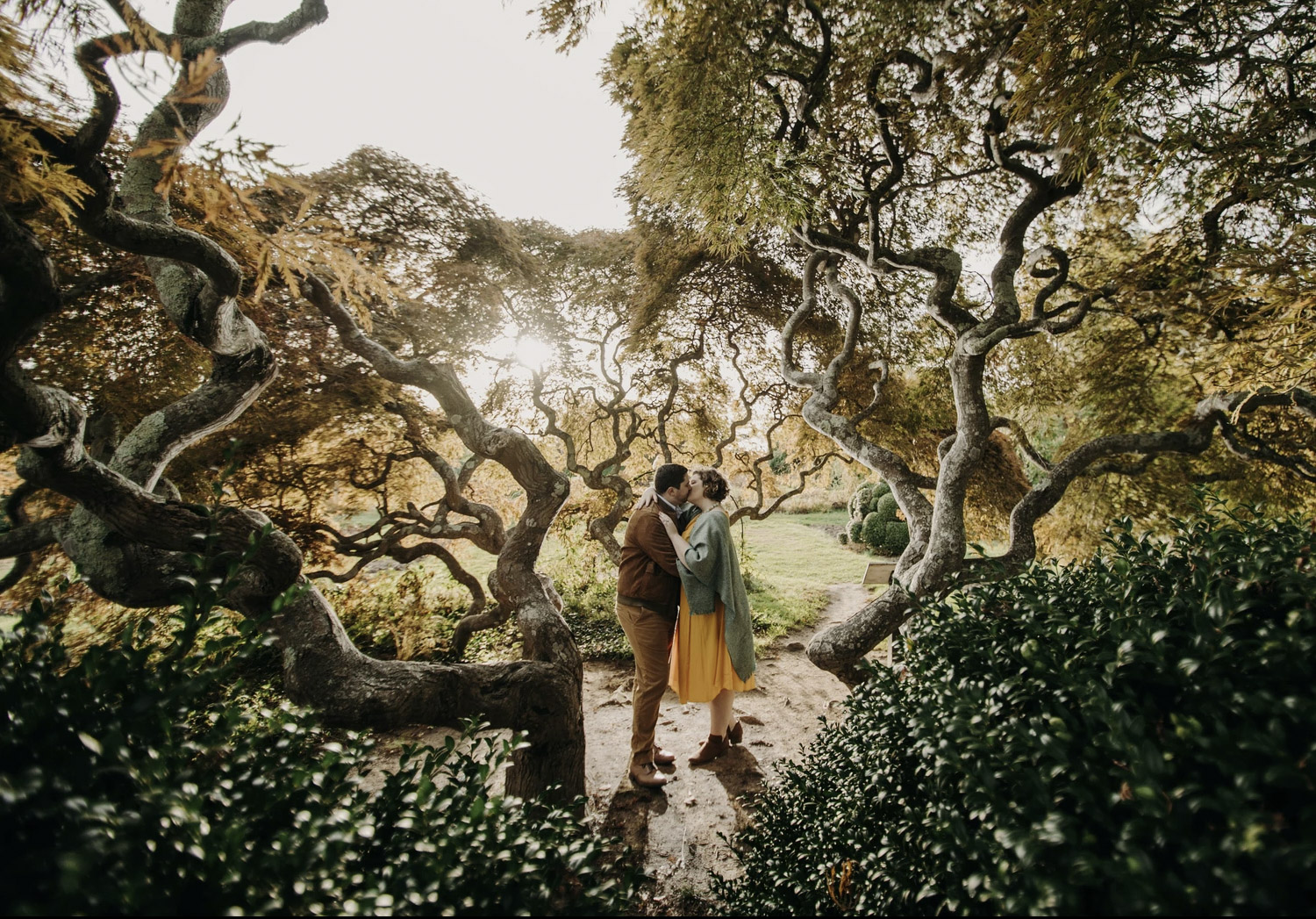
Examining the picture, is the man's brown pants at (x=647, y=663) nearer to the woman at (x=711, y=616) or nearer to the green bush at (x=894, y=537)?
the woman at (x=711, y=616)

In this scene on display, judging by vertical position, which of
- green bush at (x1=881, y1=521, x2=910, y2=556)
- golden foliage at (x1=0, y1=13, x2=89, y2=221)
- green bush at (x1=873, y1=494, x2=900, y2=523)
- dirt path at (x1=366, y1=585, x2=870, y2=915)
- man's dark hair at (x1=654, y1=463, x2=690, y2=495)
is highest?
golden foliage at (x1=0, y1=13, x2=89, y2=221)

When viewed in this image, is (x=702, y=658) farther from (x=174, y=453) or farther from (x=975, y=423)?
(x=174, y=453)

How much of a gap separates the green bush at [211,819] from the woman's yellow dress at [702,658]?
2.36 meters

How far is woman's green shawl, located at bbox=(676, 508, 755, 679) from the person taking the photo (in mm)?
3742

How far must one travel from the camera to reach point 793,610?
9.07 metres

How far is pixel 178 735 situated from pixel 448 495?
15.3ft

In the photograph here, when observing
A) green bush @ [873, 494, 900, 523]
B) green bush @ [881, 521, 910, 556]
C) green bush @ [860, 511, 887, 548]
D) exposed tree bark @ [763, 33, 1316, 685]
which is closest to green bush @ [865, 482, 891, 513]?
green bush @ [873, 494, 900, 523]

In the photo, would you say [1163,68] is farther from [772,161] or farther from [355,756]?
[355,756]

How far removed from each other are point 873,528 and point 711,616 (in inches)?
525

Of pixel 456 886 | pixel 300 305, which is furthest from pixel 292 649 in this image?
pixel 300 305

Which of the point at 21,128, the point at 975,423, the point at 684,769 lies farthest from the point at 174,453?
the point at 975,423

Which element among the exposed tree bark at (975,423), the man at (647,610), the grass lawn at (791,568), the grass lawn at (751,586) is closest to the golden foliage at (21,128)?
the man at (647,610)

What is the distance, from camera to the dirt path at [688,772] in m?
3.12

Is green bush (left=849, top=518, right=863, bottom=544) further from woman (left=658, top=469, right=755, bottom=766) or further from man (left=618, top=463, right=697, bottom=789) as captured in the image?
man (left=618, top=463, right=697, bottom=789)
